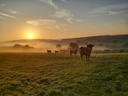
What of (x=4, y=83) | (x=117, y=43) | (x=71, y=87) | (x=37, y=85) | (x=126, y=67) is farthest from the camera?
(x=117, y=43)

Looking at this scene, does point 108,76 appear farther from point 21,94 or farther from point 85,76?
point 21,94

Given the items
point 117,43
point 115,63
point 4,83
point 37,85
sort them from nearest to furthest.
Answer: point 37,85, point 4,83, point 115,63, point 117,43

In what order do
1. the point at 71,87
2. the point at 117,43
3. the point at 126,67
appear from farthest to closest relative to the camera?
the point at 117,43, the point at 126,67, the point at 71,87

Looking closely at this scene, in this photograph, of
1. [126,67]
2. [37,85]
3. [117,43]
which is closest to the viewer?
[37,85]

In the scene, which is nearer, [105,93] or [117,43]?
[105,93]

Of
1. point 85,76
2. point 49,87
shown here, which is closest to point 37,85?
point 49,87

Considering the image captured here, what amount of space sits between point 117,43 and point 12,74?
12082 cm

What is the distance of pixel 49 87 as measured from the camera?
21.4 metres

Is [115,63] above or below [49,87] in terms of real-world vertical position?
above

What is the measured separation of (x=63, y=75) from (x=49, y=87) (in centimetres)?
418

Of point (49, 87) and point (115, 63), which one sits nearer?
point (49, 87)

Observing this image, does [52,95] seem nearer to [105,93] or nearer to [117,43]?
[105,93]

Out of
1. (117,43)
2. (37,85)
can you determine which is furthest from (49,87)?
(117,43)

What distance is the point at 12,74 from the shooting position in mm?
28812
